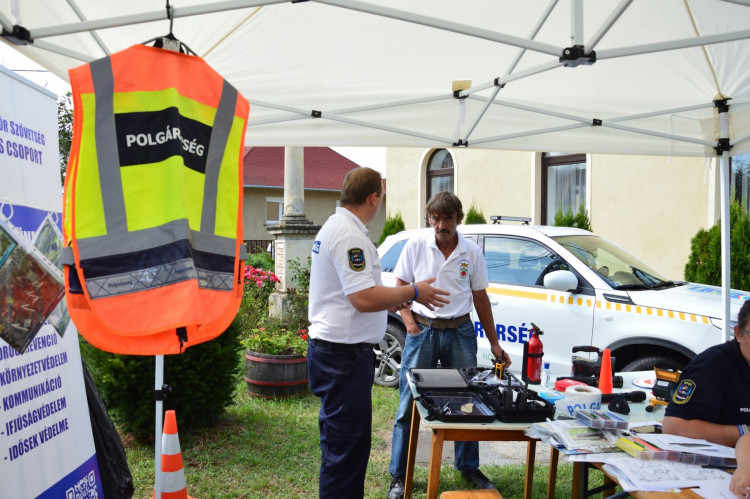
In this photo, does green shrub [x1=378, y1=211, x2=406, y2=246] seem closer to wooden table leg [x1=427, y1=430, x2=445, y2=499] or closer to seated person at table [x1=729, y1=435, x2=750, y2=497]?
wooden table leg [x1=427, y1=430, x2=445, y2=499]

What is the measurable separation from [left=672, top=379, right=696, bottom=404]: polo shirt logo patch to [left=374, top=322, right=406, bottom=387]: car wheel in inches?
158

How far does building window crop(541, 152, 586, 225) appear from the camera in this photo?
1072cm

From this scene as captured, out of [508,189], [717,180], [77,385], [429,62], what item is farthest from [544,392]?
[508,189]

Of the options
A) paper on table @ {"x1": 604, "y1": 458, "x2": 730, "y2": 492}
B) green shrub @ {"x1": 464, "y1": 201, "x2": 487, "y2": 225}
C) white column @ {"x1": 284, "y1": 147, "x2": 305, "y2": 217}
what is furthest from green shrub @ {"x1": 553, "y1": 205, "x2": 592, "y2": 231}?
paper on table @ {"x1": 604, "y1": 458, "x2": 730, "y2": 492}

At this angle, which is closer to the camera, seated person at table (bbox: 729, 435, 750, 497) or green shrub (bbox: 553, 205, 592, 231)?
seated person at table (bbox: 729, 435, 750, 497)

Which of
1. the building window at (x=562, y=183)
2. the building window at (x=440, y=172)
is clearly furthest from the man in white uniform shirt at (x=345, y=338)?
the building window at (x=440, y=172)

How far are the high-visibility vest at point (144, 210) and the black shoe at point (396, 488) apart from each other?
7.58 ft

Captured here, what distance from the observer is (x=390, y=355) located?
6.56 meters

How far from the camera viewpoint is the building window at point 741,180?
8.56 meters

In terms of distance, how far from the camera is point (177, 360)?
176 inches

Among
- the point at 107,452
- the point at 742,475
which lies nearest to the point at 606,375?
the point at 742,475

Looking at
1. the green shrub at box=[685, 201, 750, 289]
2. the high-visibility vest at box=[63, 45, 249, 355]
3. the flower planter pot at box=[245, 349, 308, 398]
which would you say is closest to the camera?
the high-visibility vest at box=[63, 45, 249, 355]

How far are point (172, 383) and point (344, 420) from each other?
2.15 meters

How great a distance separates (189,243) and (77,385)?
159 centimetres
